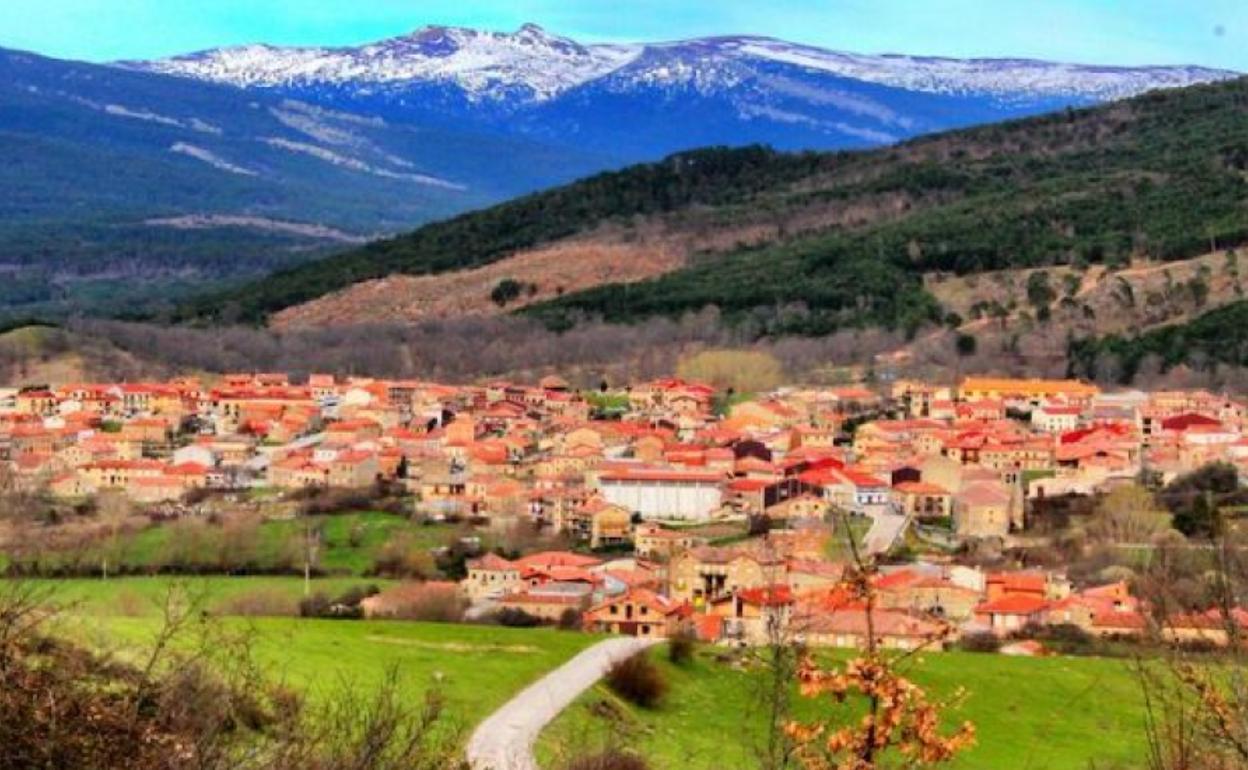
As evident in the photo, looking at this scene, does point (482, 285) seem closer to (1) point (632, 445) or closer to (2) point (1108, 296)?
(2) point (1108, 296)

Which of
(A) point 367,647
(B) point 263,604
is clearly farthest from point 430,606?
(A) point 367,647

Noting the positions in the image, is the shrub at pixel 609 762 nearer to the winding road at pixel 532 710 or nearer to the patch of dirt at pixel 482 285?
the winding road at pixel 532 710

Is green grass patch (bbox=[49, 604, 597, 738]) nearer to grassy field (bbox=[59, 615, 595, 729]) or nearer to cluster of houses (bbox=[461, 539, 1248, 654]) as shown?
grassy field (bbox=[59, 615, 595, 729])

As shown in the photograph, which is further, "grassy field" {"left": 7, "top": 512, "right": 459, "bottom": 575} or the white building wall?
the white building wall

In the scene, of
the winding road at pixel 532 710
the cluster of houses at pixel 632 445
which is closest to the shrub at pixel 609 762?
the winding road at pixel 532 710

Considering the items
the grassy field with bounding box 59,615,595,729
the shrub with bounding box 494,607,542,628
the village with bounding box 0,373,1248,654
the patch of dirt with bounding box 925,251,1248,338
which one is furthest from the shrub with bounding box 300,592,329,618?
the patch of dirt with bounding box 925,251,1248,338

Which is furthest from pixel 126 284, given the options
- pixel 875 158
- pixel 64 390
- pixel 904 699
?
pixel 904 699
